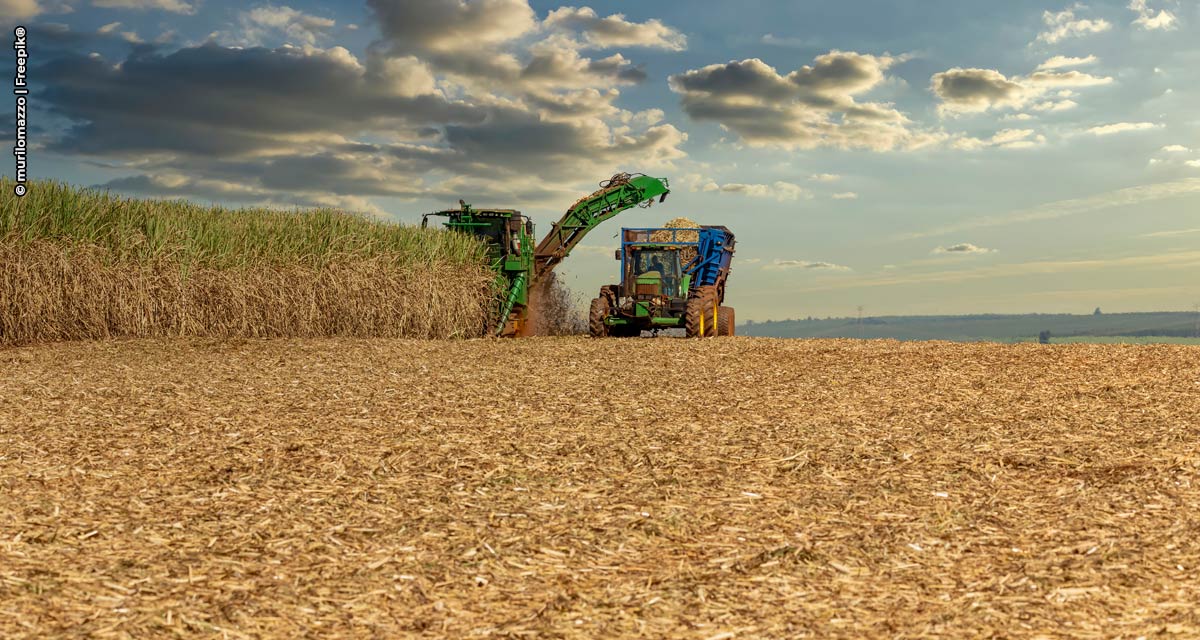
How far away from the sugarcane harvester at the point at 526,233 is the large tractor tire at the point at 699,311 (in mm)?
4192

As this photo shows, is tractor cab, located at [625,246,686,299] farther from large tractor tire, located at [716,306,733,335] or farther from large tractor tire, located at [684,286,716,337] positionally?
large tractor tire, located at [716,306,733,335]

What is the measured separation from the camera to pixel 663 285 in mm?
19797

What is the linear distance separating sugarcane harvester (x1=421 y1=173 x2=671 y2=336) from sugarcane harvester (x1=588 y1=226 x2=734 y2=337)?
Result: 88.6 inches

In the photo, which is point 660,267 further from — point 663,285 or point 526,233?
point 526,233

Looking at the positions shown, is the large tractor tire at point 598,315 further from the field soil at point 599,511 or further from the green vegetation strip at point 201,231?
the field soil at point 599,511

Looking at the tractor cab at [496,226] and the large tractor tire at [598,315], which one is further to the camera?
the tractor cab at [496,226]

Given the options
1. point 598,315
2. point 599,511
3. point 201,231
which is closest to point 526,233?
point 598,315

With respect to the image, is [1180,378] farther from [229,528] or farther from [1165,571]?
[229,528]

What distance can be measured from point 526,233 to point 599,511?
646 inches

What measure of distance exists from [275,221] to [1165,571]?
17.6m

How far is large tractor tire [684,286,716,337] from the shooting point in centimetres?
1870

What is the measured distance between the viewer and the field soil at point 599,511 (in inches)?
156

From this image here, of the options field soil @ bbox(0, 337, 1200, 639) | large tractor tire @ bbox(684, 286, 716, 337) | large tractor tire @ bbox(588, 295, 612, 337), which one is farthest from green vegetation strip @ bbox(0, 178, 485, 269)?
field soil @ bbox(0, 337, 1200, 639)

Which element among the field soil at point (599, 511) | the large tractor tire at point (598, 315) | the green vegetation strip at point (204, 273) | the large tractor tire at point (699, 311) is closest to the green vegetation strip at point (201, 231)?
the green vegetation strip at point (204, 273)
